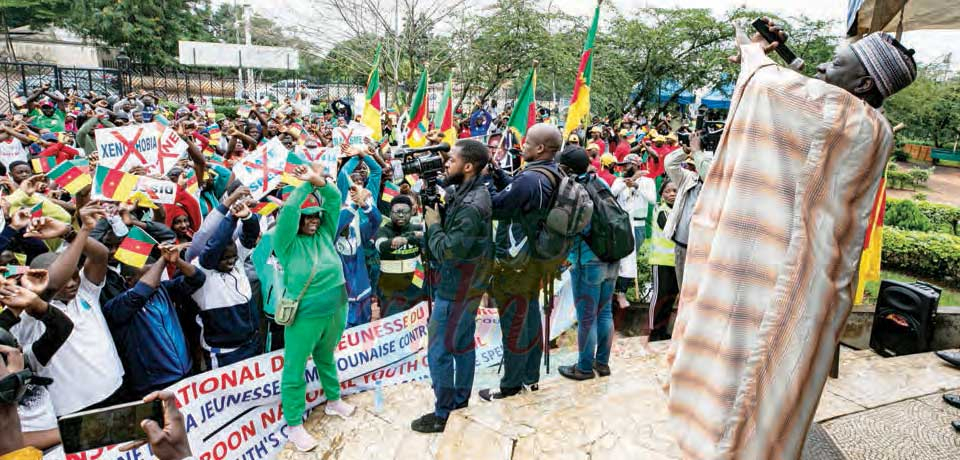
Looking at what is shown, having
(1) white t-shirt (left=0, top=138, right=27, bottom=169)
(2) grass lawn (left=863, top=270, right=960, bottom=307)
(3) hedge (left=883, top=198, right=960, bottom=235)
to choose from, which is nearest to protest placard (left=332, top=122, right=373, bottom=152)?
(1) white t-shirt (left=0, top=138, right=27, bottom=169)

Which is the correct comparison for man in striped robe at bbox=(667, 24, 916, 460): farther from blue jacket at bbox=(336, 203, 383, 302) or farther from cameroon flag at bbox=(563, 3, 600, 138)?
A: cameroon flag at bbox=(563, 3, 600, 138)

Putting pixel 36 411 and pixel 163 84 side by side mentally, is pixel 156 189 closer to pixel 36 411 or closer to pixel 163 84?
pixel 36 411

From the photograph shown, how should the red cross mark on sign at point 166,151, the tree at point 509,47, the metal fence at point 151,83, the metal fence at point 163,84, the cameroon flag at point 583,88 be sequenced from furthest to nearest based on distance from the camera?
the metal fence at point 163,84 → the metal fence at point 151,83 → the tree at point 509,47 → the cameroon flag at point 583,88 → the red cross mark on sign at point 166,151

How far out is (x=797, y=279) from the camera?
56.2 inches

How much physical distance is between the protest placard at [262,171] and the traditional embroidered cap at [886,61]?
134 inches

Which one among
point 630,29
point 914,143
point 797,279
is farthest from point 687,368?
point 914,143

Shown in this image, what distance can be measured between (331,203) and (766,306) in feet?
9.77

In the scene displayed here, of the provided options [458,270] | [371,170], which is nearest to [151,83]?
[371,170]

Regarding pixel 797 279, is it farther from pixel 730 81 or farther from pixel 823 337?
pixel 730 81

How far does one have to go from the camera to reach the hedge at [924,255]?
8.45 metres

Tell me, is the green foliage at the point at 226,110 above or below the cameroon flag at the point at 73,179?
below

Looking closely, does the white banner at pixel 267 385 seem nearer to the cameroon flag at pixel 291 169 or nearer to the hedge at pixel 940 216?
the cameroon flag at pixel 291 169

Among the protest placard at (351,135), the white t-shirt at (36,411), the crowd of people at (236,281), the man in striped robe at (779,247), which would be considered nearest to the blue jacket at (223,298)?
the crowd of people at (236,281)

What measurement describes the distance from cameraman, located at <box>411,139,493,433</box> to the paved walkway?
31 centimetres
